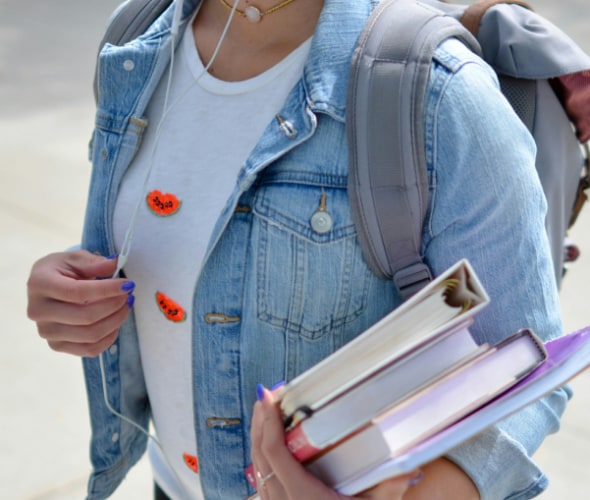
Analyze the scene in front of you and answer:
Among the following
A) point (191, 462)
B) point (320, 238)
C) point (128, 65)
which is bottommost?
point (191, 462)

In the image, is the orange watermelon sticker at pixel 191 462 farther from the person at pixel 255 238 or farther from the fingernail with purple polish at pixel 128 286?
the fingernail with purple polish at pixel 128 286

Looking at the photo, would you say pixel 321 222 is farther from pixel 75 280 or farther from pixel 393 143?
pixel 75 280

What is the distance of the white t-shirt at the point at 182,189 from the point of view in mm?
1291

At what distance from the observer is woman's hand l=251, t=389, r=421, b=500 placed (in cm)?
94

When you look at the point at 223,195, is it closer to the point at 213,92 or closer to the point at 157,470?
the point at 213,92

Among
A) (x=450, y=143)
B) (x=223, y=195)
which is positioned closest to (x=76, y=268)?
(x=223, y=195)

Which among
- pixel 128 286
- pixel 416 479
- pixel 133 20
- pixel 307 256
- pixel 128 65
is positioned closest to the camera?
pixel 416 479

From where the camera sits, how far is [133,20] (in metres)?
1.53

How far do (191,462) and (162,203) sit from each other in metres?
0.42

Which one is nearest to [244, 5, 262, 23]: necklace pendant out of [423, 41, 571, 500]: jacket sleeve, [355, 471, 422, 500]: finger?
[423, 41, 571, 500]: jacket sleeve

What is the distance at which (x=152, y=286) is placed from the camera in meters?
1.36

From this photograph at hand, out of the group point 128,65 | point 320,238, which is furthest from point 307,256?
point 128,65

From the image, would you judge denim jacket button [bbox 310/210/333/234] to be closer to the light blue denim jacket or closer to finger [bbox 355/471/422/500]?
the light blue denim jacket

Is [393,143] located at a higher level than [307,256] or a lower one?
higher
